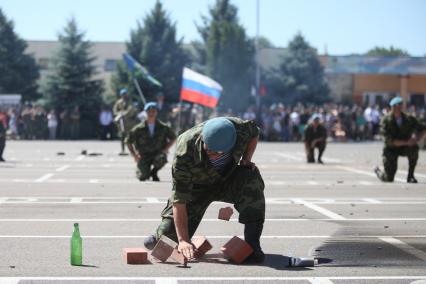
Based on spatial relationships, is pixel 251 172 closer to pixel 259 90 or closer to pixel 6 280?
pixel 6 280

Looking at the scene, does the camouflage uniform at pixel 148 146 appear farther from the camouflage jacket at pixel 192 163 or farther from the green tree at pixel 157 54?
the green tree at pixel 157 54

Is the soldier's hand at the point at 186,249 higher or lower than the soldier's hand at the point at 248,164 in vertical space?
lower

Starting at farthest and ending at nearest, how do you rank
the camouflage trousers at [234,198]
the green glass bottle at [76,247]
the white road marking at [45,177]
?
the white road marking at [45,177]
the camouflage trousers at [234,198]
the green glass bottle at [76,247]

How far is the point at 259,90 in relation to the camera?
2355 inches

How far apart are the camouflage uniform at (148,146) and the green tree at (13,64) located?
137 ft

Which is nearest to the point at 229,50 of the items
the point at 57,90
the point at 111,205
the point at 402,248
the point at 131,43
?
the point at 131,43

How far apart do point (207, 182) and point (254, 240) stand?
0.71 metres

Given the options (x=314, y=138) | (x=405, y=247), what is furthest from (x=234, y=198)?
(x=314, y=138)

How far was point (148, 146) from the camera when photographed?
63.8 ft

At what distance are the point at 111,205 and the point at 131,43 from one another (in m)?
41.6

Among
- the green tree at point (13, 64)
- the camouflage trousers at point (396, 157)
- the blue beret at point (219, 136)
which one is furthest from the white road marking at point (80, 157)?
the green tree at point (13, 64)

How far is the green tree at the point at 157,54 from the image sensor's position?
177ft

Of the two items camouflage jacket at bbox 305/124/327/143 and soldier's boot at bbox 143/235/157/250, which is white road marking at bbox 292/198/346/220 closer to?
soldier's boot at bbox 143/235/157/250

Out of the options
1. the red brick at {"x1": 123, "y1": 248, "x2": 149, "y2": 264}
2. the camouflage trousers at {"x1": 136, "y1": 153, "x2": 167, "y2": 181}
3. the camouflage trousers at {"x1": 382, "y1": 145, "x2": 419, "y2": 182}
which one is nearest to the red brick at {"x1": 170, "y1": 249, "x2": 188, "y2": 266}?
the red brick at {"x1": 123, "y1": 248, "x2": 149, "y2": 264}
